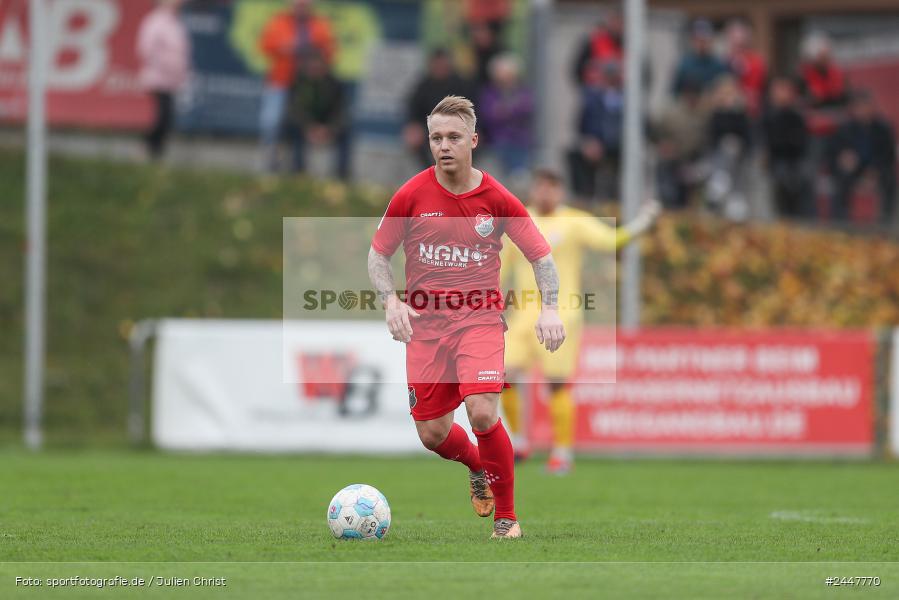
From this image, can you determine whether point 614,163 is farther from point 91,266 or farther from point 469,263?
point 469,263

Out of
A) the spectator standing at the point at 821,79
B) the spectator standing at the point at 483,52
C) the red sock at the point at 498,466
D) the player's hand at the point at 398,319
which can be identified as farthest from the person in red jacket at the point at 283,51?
the red sock at the point at 498,466

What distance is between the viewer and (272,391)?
680 inches

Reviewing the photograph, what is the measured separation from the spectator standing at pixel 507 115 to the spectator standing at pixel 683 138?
1998mm

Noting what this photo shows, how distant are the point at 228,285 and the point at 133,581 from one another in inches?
596

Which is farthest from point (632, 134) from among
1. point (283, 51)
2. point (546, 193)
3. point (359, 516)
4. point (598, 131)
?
point (359, 516)

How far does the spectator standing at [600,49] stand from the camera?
2167 centimetres

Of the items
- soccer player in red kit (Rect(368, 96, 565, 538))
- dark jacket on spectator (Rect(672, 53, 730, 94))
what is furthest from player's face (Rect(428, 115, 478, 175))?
dark jacket on spectator (Rect(672, 53, 730, 94))

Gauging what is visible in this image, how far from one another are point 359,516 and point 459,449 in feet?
2.77

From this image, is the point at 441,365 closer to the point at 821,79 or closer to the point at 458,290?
the point at 458,290

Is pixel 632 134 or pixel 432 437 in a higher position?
pixel 632 134

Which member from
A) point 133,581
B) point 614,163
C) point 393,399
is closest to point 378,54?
point 614,163

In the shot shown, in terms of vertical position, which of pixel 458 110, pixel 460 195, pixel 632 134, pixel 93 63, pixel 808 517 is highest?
pixel 93 63

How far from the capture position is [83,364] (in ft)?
66.0

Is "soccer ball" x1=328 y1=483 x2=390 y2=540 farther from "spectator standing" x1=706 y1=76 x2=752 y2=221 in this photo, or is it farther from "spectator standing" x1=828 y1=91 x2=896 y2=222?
"spectator standing" x1=828 y1=91 x2=896 y2=222
